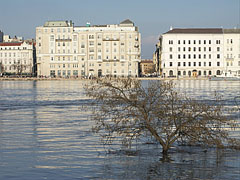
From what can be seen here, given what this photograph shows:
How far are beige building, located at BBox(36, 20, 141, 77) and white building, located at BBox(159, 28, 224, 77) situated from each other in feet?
34.5

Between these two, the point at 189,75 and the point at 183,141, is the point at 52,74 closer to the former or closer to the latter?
the point at 189,75

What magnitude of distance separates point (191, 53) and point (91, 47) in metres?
30.5

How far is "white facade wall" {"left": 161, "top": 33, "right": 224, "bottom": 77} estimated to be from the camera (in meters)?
137

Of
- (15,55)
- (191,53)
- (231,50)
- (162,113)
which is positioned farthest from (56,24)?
(162,113)

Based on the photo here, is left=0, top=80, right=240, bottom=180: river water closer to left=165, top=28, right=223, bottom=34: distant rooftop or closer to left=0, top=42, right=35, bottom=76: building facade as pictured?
left=165, top=28, right=223, bottom=34: distant rooftop

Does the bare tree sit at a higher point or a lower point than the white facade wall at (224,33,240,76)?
→ lower

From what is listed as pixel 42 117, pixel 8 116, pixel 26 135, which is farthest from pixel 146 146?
pixel 8 116

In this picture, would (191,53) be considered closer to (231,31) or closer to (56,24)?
(231,31)

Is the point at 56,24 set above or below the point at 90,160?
above

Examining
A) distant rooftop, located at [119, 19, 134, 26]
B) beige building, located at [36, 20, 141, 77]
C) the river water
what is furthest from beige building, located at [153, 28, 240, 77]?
the river water

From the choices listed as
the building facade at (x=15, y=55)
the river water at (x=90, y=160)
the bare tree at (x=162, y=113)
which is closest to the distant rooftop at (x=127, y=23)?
the building facade at (x=15, y=55)

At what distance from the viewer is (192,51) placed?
451 ft

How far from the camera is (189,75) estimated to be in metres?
139

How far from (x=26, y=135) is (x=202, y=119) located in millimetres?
9041
